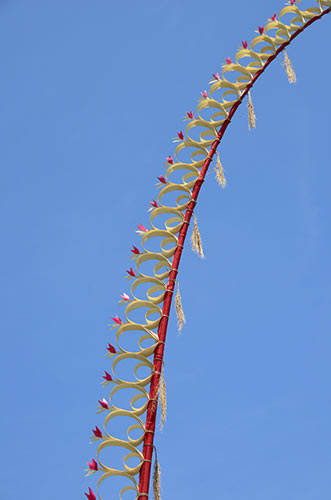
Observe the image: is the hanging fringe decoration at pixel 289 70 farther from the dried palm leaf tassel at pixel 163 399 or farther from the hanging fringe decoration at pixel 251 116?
the dried palm leaf tassel at pixel 163 399

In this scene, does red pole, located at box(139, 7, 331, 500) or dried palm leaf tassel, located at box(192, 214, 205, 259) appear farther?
dried palm leaf tassel, located at box(192, 214, 205, 259)

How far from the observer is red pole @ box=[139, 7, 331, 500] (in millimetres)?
12500

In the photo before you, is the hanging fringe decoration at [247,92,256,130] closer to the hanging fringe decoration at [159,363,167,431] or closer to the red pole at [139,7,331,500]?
the red pole at [139,7,331,500]

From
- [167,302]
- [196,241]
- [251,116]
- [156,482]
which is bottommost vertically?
[156,482]

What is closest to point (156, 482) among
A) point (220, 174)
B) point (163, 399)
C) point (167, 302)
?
point (163, 399)

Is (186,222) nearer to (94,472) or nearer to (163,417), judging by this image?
(163,417)

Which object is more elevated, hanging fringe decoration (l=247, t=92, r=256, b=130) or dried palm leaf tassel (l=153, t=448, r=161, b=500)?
hanging fringe decoration (l=247, t=92, r=256, b=130)

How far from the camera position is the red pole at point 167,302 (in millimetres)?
12500

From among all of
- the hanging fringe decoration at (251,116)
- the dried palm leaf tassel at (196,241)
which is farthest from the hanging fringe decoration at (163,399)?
the hanging fringe decoration at (251,116)

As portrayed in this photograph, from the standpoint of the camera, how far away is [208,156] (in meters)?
15.7

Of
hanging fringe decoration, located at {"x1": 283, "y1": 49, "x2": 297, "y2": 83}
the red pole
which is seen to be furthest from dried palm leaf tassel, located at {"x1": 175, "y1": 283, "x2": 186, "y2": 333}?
hanging fringe decoration, located at {"x1": 283, "y1": 49, "x2": 297, "y2": 83}

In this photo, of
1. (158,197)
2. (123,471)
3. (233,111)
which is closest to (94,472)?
(123,471)

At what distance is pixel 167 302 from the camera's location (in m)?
14.0

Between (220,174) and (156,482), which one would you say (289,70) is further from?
(156,482)
